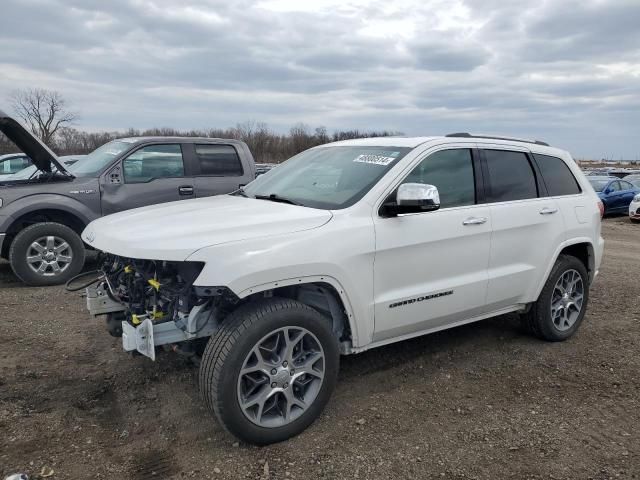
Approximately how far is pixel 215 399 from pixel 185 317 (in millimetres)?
514

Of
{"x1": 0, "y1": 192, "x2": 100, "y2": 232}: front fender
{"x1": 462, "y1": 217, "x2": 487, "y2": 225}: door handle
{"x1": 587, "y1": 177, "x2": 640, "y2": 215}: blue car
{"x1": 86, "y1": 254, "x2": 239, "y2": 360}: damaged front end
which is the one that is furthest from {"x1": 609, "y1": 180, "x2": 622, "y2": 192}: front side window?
{"x1": 86, "y1": 254, "x2": 239, "y2": 360}: damaged front end

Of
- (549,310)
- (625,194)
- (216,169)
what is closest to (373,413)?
(549,310)

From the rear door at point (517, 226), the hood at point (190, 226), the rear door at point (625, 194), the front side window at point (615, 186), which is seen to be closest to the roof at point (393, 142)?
the rear door at point (517, 226)

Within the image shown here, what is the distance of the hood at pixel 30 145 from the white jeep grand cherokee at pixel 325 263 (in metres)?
3.16

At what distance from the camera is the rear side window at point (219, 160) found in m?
7.96

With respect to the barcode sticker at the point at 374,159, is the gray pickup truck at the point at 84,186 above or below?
below

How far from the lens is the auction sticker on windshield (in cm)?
388

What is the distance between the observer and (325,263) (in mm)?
3242

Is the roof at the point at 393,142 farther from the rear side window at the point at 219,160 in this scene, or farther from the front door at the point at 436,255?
the rear side window at the point at 219,160

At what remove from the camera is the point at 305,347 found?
10.9 feet

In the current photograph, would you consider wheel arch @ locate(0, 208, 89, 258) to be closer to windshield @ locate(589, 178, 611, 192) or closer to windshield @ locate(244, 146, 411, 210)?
windshield @ locate(244, 146, 411, 210)

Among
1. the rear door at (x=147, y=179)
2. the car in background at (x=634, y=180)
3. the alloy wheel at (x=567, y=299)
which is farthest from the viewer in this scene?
the car in background at (x=634, y=180)

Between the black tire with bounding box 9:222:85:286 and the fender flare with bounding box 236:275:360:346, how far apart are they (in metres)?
4.72

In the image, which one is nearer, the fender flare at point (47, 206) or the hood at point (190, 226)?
the hood at point (190, 226)
